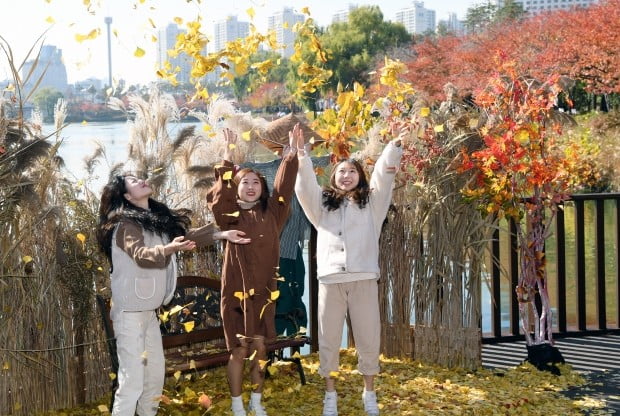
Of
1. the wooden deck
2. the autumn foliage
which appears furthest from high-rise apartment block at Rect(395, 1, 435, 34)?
the wooden deck

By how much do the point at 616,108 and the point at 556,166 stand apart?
62.1ft

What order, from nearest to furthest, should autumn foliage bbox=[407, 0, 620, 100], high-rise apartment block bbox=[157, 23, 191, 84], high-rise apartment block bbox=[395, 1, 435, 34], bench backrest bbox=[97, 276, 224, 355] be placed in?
high-rise apartment block bbox=[157, 23, 191, 84], bench backrest bbox=[97, 276, 224, 355], autumn foliage bbox=[407, 0, 620, 100], high-rise apartment block bbox=[395, 1, 435, 34]

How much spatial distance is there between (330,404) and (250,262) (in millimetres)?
842

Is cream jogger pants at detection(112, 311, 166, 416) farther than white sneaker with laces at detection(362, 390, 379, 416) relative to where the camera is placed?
No

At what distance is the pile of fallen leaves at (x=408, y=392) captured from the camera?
16.5ft

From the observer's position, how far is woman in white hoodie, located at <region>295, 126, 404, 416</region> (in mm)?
4863

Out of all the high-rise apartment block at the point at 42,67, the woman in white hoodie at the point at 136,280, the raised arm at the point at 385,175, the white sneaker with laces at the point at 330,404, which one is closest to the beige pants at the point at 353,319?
the white sneaker with laces at the point at 330,404

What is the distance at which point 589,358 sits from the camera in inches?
238

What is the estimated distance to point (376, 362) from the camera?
4.95 m

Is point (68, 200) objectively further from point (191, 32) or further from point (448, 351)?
point (448, 351)

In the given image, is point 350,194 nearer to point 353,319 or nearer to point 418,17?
point 353,319

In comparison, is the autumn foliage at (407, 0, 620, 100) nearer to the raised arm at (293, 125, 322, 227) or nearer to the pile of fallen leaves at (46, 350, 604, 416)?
the pile of fallen leaves at (46, 350, 604, 416)

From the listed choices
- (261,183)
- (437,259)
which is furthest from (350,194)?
(437,259)

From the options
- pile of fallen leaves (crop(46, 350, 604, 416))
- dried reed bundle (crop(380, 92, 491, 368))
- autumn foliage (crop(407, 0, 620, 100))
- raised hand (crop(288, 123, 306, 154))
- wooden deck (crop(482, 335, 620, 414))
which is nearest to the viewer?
raised hand (crop(288, 123, 306, 154))
